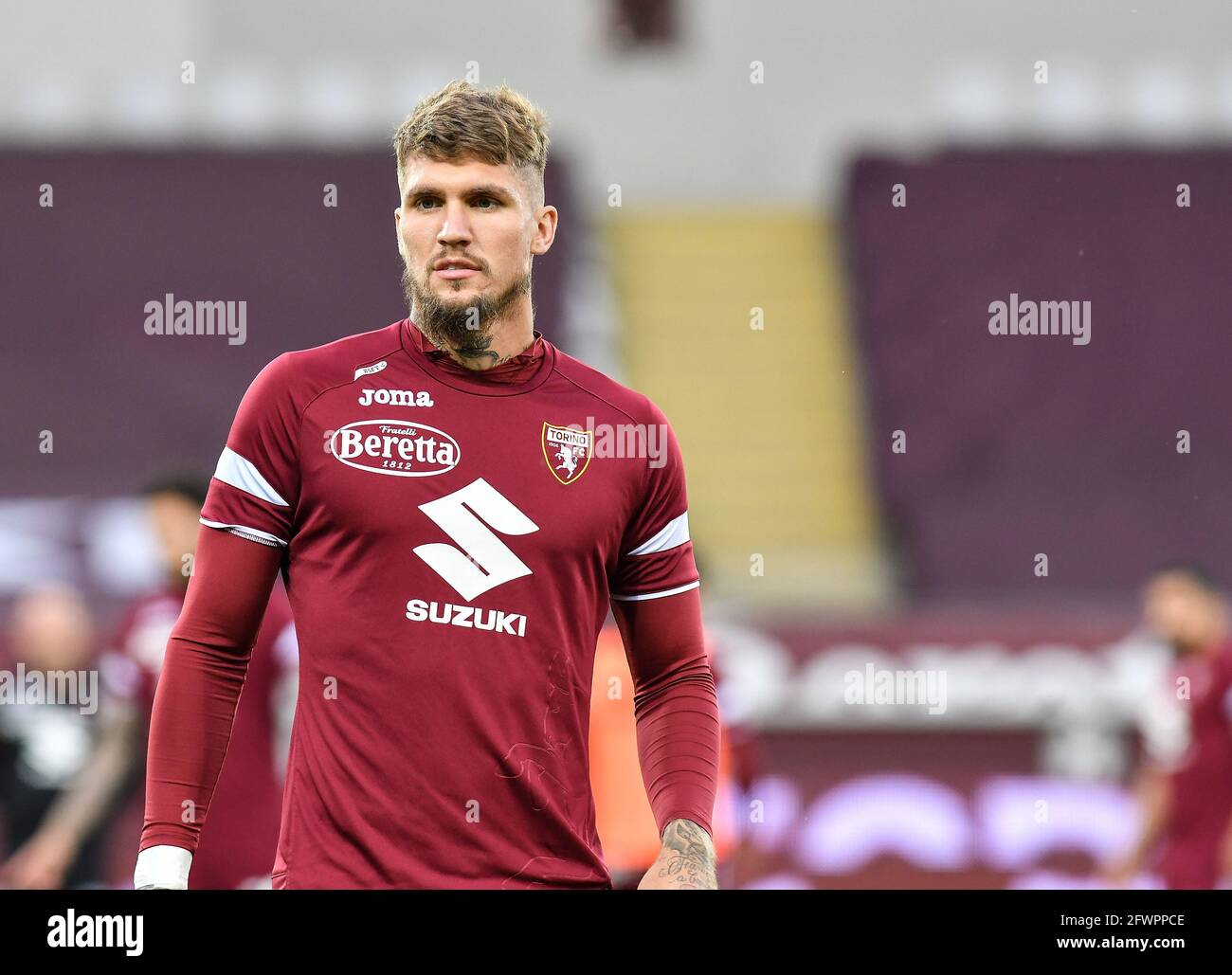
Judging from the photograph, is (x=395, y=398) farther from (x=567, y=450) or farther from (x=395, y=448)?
(x=567, y=450)

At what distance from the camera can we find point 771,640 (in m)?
8.05

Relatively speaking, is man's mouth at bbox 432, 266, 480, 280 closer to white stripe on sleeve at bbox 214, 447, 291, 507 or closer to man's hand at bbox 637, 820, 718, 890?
white stripe on sleeve at bbox 214, 447, 291, 507

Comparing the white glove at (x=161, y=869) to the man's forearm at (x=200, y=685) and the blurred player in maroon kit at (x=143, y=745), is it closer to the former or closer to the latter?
the man's forearm at (x=200, y=685)

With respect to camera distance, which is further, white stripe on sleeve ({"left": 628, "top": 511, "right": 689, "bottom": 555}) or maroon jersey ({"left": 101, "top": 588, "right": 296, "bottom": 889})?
maroon jersey ({"left": 101, "top": 588, "right": 296, "bottom": 889})

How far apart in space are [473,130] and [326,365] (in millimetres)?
394

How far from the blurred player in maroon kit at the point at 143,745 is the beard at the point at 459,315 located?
178cm

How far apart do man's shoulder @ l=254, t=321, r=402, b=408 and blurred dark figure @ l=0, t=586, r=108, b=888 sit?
140 inches

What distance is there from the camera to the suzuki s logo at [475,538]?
7.97 ft

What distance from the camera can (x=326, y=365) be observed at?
2.52 metres

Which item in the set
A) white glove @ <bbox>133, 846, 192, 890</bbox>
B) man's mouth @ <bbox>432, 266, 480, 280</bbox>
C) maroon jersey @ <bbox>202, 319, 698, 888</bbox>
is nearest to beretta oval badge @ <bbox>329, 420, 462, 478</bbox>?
maroon jersey @ <bbox>202, 319, 698, 888</bbox>

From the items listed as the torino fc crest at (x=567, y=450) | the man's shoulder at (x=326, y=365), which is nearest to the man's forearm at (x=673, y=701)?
the torino fc crest at (x=567, y=450)

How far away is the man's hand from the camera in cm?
245
